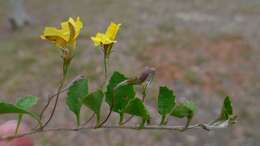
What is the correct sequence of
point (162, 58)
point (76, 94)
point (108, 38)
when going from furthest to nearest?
point (162, 58)
point (76, 94)
point (108, 38)

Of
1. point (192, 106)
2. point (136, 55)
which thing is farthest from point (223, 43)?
point (192, 106)

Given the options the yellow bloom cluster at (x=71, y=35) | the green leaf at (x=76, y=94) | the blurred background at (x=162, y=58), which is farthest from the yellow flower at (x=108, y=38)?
the blurred background at (x=162, y=58)

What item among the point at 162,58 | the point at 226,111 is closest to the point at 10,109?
the point at 226,111

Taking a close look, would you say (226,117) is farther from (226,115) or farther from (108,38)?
(108,38)

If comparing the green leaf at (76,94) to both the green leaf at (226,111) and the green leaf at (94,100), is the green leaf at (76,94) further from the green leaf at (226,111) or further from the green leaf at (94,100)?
the green leaf at (226,111)

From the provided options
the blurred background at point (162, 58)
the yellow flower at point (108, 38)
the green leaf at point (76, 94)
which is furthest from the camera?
the blurred background at point (162, 58)
